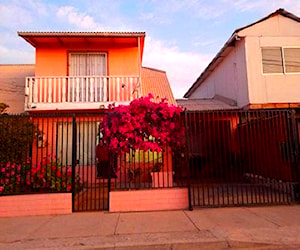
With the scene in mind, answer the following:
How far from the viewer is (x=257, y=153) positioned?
30.0 ft

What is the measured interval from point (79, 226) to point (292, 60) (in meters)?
11.2

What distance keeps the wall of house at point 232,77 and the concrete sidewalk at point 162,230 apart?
255 inches

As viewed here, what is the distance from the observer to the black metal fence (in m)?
7.34

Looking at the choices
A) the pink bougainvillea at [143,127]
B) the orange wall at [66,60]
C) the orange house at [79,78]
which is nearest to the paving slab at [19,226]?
the pink bougainvillea at [143,127]

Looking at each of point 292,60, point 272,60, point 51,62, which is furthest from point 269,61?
point 51,62

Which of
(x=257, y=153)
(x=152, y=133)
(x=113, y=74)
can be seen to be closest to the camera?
(x=152, y=133)

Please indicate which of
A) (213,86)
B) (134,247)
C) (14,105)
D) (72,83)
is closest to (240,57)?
(213,86)

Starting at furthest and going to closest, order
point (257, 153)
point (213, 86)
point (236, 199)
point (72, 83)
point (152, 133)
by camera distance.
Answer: point (213, 86)
point (72, 83)
point (257, 153)
point (236, 199)
point (152, 133)

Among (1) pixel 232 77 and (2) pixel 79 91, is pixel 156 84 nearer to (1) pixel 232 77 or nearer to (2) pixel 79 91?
(1) pixel 232 77

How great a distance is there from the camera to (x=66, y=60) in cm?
1252

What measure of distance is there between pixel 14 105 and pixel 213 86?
1138cm

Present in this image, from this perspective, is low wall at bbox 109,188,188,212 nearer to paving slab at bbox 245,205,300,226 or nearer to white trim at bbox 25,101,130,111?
paving slab at bbox 245,205,300,226

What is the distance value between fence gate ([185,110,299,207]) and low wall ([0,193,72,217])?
139 inches

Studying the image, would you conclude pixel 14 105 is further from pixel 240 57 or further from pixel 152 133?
pixel 240 57
